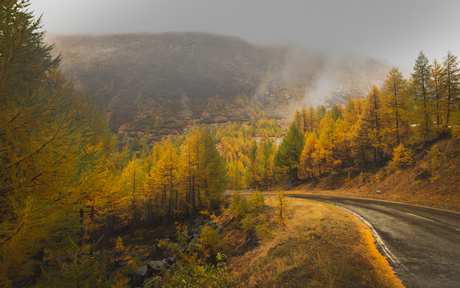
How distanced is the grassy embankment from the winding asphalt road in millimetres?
5415

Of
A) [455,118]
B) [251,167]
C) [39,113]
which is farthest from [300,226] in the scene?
[251,167]

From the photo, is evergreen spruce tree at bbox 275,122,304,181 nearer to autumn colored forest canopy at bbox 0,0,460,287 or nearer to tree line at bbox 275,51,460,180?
tree line at bbox 275,51,460,180

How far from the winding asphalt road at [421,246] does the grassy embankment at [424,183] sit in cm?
541

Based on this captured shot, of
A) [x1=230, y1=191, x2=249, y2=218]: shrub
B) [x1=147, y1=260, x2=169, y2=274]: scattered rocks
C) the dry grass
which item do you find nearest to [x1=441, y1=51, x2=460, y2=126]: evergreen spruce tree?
the dry grass

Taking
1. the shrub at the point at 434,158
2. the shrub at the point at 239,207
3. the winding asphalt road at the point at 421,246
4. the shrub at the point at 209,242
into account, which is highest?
the shrub at the point at 434,158

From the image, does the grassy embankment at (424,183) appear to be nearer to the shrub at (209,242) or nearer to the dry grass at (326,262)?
the dry grass at (326,262)

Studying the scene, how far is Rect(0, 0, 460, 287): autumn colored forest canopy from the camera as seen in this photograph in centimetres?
405

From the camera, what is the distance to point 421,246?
6180 millimetres

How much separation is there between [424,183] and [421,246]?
15.0 m

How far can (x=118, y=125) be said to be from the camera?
176500 millimetres

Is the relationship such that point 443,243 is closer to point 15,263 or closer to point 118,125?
point 15,263

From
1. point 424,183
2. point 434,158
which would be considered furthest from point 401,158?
point 424,183

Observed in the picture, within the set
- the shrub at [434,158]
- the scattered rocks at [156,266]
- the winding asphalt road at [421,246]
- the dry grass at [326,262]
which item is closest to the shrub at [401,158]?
the shrub at [434,158]

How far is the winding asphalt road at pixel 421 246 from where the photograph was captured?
4.42 m
